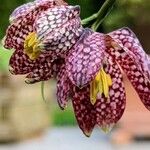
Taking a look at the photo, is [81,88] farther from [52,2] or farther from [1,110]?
[1,110]

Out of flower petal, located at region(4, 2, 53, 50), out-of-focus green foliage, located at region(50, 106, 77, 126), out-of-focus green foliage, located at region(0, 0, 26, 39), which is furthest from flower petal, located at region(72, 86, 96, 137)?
out-of-focus green foliage, located at region(50, 106, 77, 126)

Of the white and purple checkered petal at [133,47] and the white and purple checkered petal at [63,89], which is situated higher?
the white and purple checkered petal at [133,47]

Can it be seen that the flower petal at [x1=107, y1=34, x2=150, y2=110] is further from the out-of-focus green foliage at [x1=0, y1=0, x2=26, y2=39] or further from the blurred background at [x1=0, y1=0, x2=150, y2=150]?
the blurred background at [x1=0, y1=0, x2=150, y2=150]

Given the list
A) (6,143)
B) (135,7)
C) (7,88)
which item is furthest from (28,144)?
(135,7)

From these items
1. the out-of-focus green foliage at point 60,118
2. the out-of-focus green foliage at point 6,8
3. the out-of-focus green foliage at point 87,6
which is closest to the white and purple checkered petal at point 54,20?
the out-of-focus green foliage at point 87,6

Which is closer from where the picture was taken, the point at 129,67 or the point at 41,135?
the point at 129,67

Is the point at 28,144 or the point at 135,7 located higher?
the point at 135,7

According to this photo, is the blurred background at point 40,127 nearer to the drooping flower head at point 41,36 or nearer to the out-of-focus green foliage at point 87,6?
the out-of-focus green foliage at point 87,6
